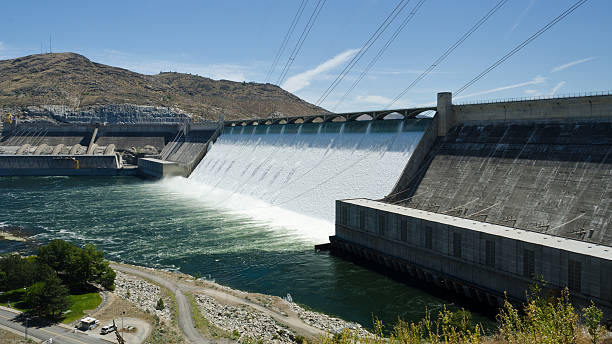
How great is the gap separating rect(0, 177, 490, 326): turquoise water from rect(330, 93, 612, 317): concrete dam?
244 centimetres

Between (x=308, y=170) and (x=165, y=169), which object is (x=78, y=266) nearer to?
(x=308, y=170)

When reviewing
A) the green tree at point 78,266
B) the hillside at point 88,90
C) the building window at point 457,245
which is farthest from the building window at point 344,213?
the hillside at point 88,90

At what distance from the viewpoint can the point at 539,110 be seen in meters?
35.7

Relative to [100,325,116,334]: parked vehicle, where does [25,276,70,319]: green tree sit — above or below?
above

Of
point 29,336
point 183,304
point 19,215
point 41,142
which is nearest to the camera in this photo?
point 29,336

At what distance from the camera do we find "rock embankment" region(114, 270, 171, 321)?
83.2 ft

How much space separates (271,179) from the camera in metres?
59.2

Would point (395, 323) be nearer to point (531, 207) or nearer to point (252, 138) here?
point (531, 207)

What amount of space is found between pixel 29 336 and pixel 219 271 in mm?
13066

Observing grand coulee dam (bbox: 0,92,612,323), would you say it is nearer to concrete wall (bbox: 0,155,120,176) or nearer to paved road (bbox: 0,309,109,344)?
paved road (bbox: 0,309,109,344)

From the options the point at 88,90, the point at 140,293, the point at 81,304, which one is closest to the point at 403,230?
the point at 140,293

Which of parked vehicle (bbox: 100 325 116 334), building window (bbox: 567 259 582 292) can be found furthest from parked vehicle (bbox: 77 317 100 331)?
building window (bbox: 567 259 582 292)

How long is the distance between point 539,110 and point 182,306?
28799 mm

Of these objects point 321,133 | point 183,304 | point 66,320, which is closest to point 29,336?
point 66,320
